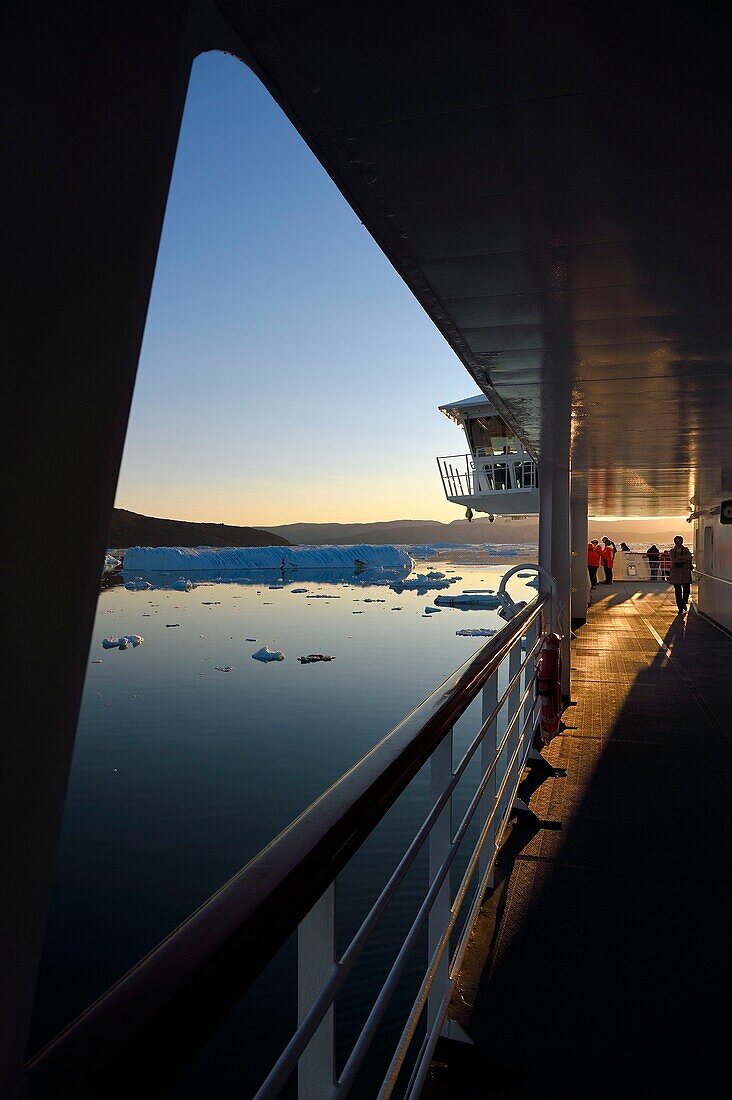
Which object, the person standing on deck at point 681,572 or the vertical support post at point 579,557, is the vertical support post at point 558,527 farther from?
the person standing on deck at point 681,572

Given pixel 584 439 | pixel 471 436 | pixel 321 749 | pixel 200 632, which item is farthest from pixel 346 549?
pixel 584 439

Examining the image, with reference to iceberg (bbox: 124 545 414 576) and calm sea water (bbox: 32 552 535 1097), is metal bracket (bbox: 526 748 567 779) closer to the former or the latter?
calm sea water (bbox: 32 552 535 1097)

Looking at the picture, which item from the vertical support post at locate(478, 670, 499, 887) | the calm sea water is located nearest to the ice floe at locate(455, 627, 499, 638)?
the calm sea water

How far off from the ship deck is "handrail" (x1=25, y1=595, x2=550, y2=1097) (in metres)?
0.95

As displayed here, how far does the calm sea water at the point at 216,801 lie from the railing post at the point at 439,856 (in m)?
2.51

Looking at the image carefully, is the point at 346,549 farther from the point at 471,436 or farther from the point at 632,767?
the point at 632,767

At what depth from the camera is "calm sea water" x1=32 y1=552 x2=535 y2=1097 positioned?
446cm

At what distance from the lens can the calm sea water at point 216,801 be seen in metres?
4.46

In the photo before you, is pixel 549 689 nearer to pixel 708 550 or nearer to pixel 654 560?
pixel 708 550

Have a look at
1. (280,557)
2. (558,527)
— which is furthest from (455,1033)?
(280,557)

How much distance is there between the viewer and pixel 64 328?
1.62ft

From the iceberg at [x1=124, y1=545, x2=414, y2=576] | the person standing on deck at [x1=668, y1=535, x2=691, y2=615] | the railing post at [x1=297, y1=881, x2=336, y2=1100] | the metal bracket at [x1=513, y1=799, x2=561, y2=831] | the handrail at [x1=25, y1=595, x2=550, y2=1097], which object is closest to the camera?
the handrail at [x1=25, y1=595, x2=550, y2=1097]

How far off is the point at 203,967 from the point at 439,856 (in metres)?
0.94

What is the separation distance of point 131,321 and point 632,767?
328 cm
